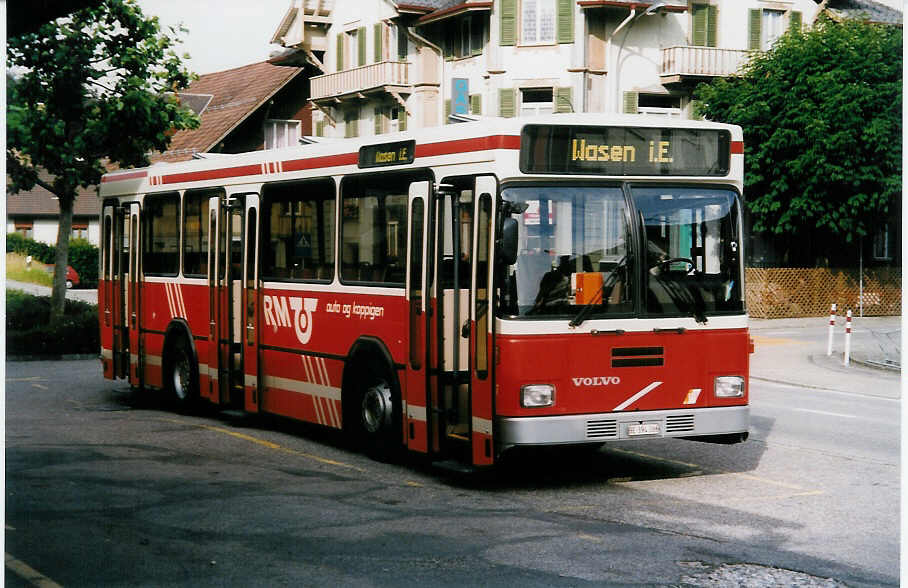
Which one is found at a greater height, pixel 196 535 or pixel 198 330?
pixel 198 330

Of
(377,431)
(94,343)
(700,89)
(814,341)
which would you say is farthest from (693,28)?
(377,431)

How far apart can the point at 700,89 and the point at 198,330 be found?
26.0 metres

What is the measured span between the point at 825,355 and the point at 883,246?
42.0 ft

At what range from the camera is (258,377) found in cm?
1427

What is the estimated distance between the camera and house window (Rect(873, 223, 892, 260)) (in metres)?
37.1

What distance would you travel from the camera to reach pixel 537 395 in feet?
34.1

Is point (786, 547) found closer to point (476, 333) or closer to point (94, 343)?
point (476, 333)

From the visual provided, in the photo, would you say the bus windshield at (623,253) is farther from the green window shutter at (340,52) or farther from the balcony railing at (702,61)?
the green window shutter at (340,52)

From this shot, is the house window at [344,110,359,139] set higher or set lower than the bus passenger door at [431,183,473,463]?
higher

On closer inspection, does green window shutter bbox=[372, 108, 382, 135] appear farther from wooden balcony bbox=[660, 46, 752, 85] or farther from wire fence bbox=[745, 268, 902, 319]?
wire fence bbox=[745, 268, 902, 319]

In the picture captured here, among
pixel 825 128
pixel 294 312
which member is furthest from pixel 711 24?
pixel 294 312

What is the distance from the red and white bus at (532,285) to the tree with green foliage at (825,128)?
Result: 22776 millimetres

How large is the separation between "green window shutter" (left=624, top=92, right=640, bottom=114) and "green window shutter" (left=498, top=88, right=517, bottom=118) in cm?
315

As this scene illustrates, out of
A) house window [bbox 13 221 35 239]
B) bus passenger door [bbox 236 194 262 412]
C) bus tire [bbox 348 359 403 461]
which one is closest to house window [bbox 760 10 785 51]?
house window [bbox 13 221 35 239]
